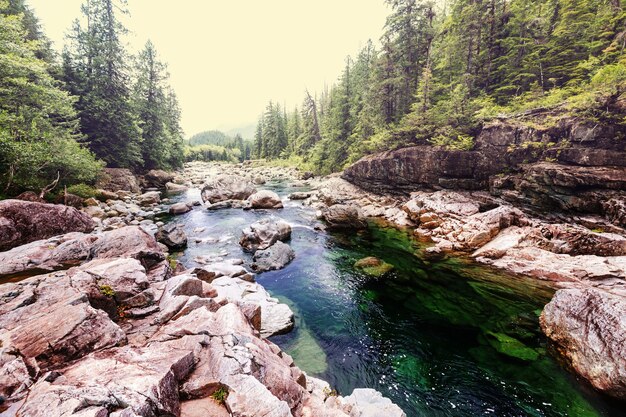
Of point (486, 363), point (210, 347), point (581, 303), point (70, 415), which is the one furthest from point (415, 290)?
point (70, 415)

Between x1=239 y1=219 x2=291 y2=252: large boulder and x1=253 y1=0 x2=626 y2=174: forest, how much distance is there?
14.2 meters

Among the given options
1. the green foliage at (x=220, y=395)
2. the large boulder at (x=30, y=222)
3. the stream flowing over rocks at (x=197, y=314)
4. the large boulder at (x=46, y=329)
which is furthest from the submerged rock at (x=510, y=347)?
the large boulder at (x=30, y=222)

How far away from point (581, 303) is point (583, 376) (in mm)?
2014

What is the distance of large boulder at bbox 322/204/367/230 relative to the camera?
1817 centimetres

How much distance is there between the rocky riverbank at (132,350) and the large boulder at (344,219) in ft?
34.6

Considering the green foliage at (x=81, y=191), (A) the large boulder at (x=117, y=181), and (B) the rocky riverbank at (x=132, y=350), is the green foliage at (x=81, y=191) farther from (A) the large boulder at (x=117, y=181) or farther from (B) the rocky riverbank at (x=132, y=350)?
(B) the rocky riverbank at (x=132, y=350)

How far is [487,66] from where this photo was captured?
70.4 ft

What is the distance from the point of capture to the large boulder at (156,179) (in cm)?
3077

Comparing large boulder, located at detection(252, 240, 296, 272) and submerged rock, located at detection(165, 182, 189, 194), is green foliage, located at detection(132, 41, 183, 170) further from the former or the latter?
large boulder, located at detection(252, 240, 296, 272)

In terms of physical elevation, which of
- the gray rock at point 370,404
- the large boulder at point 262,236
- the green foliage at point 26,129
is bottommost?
the gray rock at point 370,404

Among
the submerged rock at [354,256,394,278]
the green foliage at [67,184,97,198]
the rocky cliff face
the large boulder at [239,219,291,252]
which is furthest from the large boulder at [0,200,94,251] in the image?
the rocky cliff face

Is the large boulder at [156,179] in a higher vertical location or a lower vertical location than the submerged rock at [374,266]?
higher

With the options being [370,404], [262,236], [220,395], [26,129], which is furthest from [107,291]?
[26,129]

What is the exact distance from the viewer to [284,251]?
1344 cm
